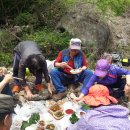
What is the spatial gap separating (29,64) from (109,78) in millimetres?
1341

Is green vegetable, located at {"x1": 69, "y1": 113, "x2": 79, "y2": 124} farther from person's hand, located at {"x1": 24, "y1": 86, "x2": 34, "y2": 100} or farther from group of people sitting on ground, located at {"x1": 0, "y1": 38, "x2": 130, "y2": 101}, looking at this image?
person's hand, located at {"x1": 24, "y1": 86, "x2": 34, "y2": 100}

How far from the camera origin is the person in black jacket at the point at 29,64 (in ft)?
19.4

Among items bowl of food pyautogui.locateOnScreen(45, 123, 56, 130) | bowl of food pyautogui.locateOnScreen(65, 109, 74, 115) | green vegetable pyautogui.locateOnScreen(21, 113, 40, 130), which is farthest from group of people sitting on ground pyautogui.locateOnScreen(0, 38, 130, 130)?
bowl of food pyautogui.locateOnScreen(45, 123, 56, 130)

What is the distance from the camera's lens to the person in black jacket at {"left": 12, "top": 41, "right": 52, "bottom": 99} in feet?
19.4

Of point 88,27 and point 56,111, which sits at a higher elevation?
point 88,27

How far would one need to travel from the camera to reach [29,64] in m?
5.98

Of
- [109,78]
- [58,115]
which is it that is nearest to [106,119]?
[58,115]

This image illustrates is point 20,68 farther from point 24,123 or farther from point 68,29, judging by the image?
point 68,29

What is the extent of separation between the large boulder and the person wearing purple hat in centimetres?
199

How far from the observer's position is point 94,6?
8859 mm

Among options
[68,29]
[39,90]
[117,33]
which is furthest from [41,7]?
[39,90]

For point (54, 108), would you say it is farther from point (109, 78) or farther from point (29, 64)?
point (109, 78)

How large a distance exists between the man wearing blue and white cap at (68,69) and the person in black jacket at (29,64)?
0.66 ft

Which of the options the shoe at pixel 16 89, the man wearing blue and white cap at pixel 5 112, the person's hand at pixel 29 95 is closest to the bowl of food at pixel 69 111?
the person's hand at pixel 29 95
